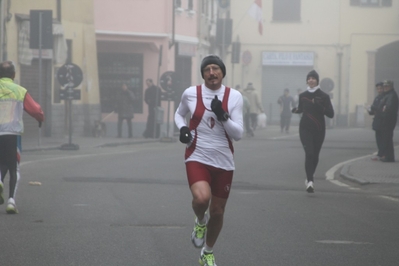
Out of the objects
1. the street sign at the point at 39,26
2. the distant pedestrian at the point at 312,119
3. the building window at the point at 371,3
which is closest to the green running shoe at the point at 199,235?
the distant pedestrian at the point at 312,119

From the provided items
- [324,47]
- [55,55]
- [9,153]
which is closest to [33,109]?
[9,153]

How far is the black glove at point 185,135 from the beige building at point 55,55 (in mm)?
18185

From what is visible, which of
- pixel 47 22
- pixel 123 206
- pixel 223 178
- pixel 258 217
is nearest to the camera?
pixel 223 178

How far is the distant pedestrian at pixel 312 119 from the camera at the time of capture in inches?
559

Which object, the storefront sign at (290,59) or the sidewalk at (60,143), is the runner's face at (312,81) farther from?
the storefront sign at (290,59)

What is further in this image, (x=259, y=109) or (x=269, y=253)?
(x=259, y=109)

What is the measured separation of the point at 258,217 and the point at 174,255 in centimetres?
289

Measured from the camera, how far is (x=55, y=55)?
30453 mm

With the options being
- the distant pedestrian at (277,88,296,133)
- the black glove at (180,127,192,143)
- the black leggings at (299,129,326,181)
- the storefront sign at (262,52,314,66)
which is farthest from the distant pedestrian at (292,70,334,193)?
the storefront sign at (262,52,314,66)

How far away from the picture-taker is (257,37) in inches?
2199

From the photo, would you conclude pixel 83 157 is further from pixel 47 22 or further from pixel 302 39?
pixel 302 39

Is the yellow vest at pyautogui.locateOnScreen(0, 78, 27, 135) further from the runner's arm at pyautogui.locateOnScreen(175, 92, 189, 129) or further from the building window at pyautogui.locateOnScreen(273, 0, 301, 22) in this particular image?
the building window at pyautogui.locateOnScreen(273, 0, 301, 22)

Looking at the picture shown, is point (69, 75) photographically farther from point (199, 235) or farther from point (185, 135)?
point (185, 135)

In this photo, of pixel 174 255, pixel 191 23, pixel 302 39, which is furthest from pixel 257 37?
pixel 174 255
